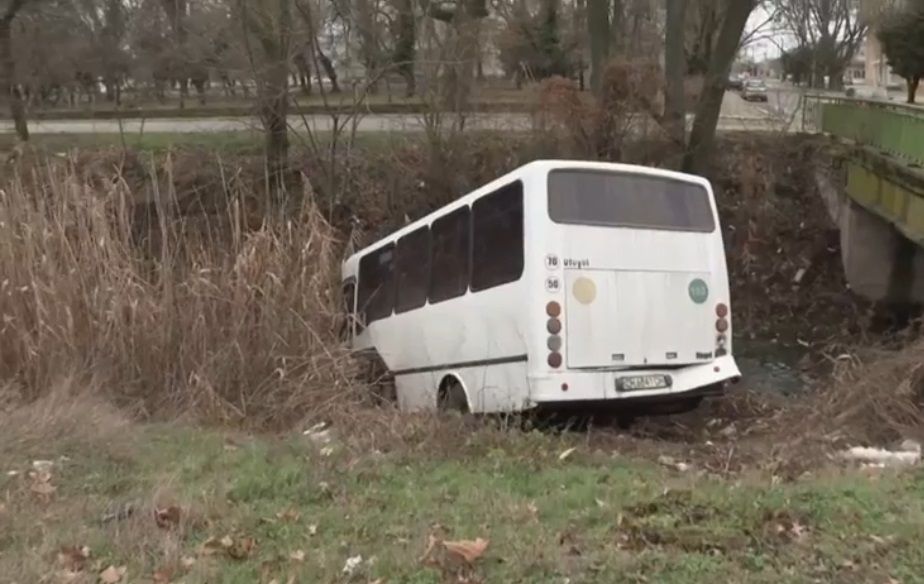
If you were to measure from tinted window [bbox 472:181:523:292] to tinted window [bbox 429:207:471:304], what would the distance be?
0.74ft

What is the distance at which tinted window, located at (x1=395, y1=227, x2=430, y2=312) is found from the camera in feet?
39.4

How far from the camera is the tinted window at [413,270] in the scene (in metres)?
12.0

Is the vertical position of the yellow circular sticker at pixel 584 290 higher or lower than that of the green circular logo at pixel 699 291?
higher

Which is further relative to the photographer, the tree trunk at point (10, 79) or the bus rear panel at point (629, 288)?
the tree trunk at point (10, 79)

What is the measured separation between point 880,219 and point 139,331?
16.0 metres

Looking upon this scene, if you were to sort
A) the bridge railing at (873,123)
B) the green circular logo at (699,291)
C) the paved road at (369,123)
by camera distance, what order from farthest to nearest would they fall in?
the paved road at (369,123), the bridge railing at (873,123), the green circular logo at (699,291)

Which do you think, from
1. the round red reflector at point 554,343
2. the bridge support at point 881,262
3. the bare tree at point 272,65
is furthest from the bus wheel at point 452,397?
the bridge support at point 881,262

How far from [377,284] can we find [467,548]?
910 centimetres

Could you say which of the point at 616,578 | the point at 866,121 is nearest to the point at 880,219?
the point at 866,121

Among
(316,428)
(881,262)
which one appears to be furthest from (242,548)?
(881,262)

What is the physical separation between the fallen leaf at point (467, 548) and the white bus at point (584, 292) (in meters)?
4.65

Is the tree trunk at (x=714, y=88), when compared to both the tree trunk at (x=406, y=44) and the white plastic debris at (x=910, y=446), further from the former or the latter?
the white plastic debris at (x=910, y=446)

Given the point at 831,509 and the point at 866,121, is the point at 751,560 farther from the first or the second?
the point at 866,121

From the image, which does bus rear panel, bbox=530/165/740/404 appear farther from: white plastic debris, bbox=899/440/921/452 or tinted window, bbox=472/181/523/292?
white plastic debris, bbox=899/440/921/452
